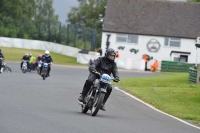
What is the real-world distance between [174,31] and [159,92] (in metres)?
44.7

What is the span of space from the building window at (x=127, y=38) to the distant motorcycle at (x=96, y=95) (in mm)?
56073

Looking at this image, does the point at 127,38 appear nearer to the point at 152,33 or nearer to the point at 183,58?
the point at 152,33

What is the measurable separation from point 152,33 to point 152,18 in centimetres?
212

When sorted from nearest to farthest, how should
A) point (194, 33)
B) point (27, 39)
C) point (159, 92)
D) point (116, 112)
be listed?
point (116, 112), point (159, 92), point (194, 33), point (27, 39)

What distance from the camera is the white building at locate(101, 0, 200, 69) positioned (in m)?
72.1

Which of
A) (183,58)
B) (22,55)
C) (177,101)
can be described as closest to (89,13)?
(183,58)

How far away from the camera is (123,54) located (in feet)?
237

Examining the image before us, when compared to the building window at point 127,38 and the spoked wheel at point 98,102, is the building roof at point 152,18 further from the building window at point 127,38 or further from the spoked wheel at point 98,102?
the spoked wheel at point 98,102

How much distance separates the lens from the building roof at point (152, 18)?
7244 cm


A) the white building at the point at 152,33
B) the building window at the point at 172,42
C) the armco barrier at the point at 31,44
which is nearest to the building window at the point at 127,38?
the white building at the point at 152,33

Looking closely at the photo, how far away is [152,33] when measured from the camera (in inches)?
2837

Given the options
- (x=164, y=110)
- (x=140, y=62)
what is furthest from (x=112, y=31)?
(x=164, y=110)

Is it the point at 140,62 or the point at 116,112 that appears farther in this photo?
the point at 140,62

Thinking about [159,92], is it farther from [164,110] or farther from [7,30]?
[7,30]
